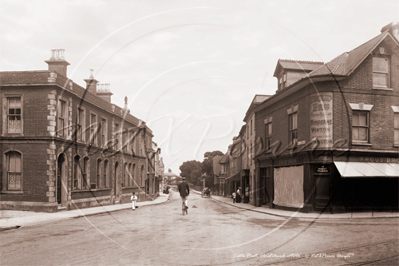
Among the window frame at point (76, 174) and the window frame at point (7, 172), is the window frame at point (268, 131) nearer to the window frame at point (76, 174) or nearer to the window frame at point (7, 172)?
the window frame at point (76, 174)

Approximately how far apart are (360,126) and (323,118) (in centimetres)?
215

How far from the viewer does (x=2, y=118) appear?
23234 mm

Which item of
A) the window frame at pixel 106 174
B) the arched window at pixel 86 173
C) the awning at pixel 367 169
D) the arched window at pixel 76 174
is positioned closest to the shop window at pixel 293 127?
the awning at pixel 367 169

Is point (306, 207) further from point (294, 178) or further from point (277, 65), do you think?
point (277, 65)

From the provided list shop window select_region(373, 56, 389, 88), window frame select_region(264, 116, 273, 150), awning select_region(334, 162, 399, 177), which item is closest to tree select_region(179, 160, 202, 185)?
window frame select_region(264, 116, 273, 150)

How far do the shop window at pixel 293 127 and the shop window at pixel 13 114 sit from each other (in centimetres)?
1695

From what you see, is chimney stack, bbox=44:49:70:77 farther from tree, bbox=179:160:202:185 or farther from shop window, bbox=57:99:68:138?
tree, bbox=179:160:202:185

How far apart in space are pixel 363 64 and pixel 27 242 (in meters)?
19.3

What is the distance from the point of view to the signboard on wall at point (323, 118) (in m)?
21.4

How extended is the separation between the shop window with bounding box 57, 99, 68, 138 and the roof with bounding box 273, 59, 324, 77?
15.6 metres

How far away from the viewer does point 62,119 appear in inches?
984

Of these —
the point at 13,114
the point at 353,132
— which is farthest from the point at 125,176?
the point at 353,132

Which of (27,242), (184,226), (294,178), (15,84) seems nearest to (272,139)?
(294,178)

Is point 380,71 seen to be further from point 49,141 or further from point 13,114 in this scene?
point 13,114
